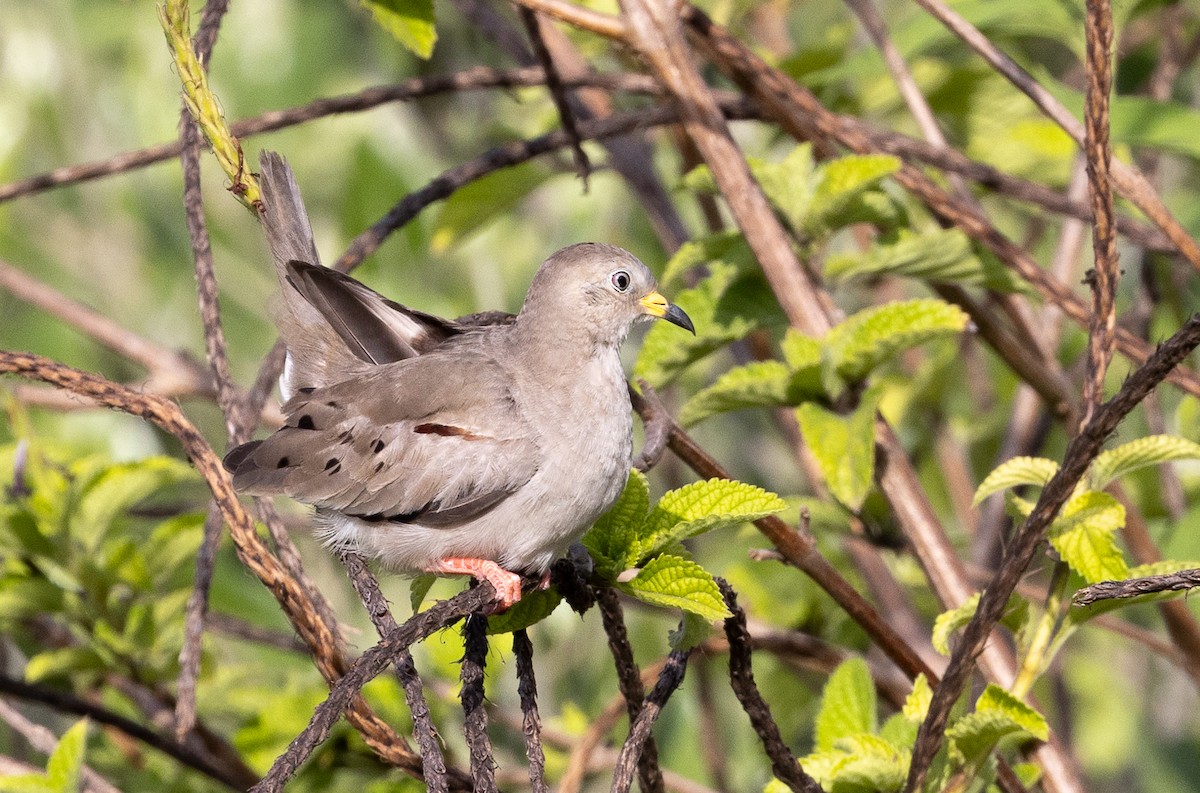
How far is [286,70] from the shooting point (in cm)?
650

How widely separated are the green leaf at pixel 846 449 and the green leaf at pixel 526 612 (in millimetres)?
700

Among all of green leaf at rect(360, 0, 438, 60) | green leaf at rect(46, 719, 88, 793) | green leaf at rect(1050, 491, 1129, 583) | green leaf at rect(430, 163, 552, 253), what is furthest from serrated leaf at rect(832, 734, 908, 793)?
green leaf at rect(430, 163, 552, 253)

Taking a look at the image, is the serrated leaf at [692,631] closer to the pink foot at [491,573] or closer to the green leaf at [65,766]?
the pink foot at [491,573]

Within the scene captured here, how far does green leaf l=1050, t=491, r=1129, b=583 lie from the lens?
2418 millimetres

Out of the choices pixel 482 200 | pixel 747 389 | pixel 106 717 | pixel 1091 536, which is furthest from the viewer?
pixel 482 200

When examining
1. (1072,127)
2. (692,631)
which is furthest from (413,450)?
(1072,127)

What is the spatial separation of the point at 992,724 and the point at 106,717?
2.05 meters

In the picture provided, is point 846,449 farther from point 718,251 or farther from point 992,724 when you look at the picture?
point 992,724

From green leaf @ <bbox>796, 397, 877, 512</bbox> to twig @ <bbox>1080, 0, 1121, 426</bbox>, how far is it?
70 centimetres

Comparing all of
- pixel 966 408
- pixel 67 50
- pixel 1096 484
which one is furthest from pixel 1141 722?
pixel 67 50

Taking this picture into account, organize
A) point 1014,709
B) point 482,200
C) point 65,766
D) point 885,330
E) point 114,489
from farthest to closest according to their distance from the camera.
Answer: point 482,200
point 114,489
point 885,330
point 65,766
point 1014,709

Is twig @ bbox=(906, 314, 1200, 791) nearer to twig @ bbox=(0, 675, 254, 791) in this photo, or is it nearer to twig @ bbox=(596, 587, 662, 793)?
twig @ bbox=(596, 587, 662, 793)

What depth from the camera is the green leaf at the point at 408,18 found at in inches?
130

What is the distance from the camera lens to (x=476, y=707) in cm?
214
